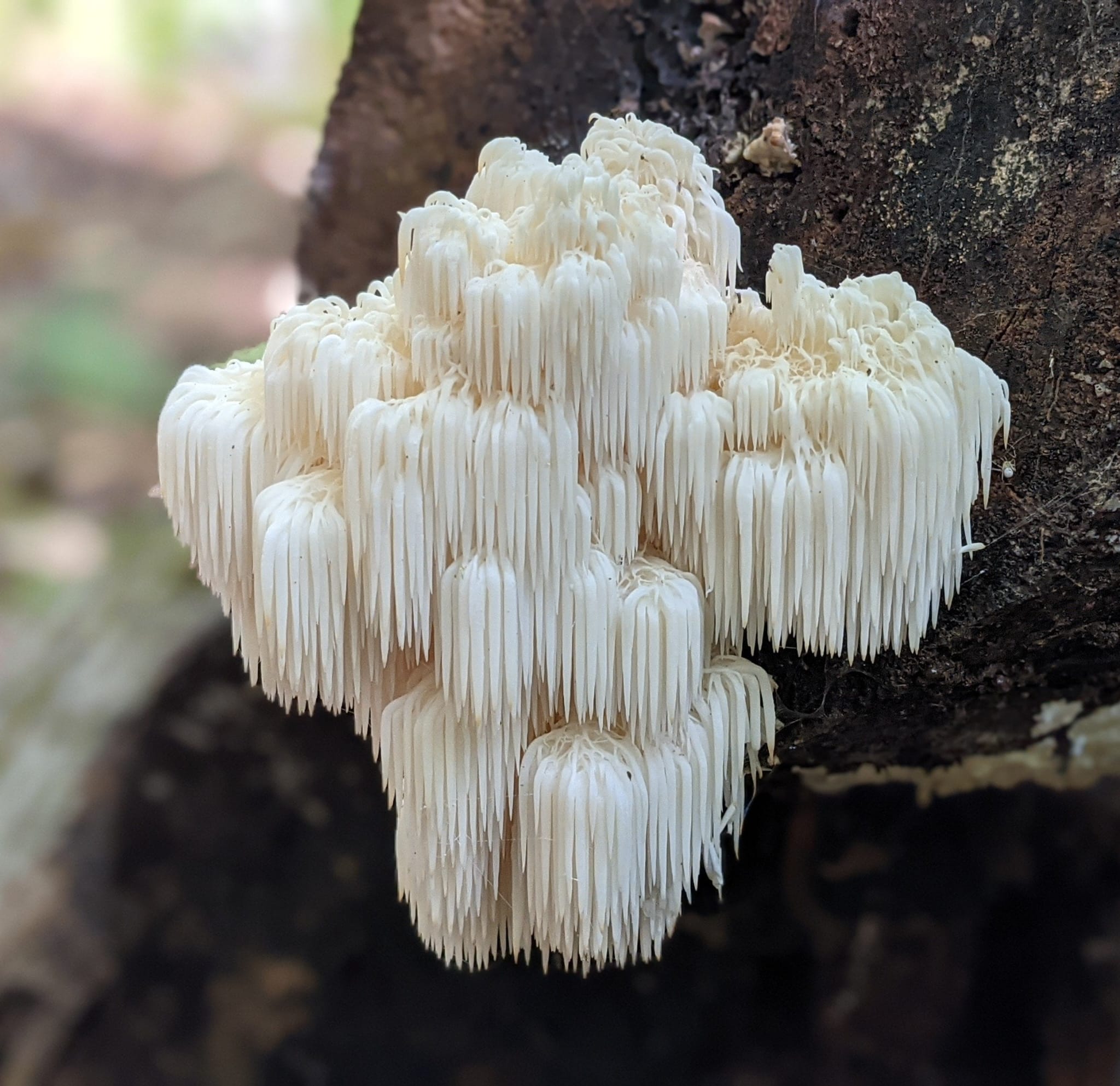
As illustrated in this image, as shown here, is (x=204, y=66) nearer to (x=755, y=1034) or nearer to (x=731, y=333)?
(x=731, y=333)

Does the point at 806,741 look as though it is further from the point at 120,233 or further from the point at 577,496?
the point at 120,233

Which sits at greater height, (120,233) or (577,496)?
(120,233)

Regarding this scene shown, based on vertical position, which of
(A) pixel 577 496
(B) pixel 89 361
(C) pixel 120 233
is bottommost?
(A) pixel 577 496

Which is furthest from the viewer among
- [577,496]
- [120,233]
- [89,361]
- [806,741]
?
[120,233]

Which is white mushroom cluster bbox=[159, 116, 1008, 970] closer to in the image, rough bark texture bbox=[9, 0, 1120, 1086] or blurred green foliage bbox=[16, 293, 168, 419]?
rough bark texture bbox=[9, 0, 1120, 1086]

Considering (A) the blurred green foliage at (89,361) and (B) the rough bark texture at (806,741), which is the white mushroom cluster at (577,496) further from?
(A) the blurred green foliage at (89,361)

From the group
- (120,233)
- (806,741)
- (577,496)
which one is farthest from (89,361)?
(806,741)

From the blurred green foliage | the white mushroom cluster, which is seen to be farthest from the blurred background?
the white mushroom cluster

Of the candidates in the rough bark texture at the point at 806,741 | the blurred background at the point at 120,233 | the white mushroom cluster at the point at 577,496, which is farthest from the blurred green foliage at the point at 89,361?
the white mushroom cluster at the point at 577,496
